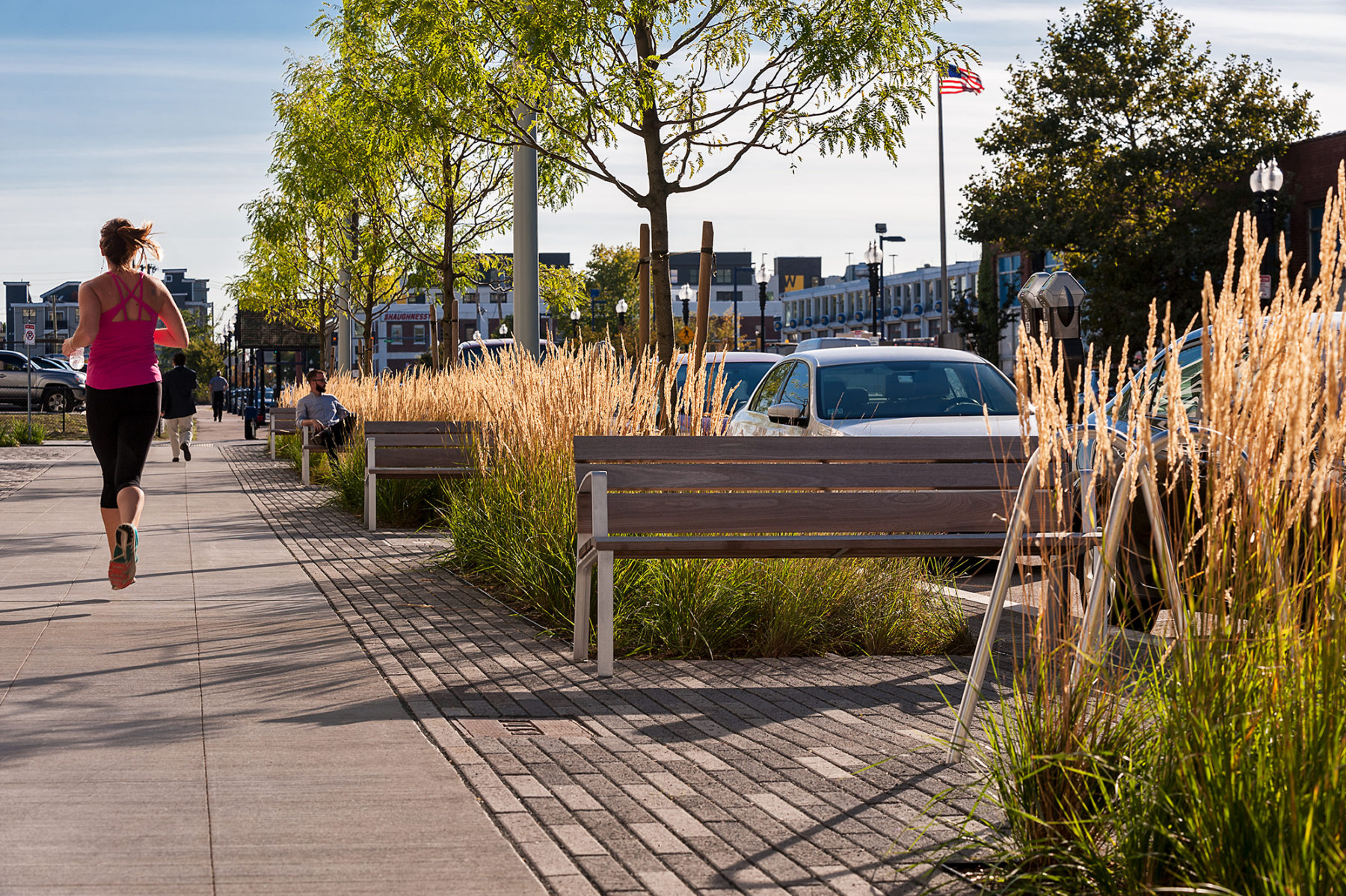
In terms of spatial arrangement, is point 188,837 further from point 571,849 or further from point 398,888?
point 571,849

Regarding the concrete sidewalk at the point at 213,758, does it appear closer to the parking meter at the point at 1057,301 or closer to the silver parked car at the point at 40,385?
the parking meter at the point at 1057,301

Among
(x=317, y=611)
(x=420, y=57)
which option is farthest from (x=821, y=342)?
(x=317, y=611)

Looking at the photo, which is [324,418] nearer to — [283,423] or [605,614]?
[283,423]

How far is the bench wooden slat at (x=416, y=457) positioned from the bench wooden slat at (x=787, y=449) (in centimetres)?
588

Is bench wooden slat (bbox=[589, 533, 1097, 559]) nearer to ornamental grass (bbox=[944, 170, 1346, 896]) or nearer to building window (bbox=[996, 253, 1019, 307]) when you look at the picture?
ornamental grass (bbox=[944, 170, 1346, 896])

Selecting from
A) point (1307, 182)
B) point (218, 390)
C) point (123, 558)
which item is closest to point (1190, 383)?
point (123, 558)

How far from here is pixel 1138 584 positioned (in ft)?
22.3

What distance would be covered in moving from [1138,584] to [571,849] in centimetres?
372

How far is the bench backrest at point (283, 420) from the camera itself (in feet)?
81.2

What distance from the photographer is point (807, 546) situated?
6.41 metres

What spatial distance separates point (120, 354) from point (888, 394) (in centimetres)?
574

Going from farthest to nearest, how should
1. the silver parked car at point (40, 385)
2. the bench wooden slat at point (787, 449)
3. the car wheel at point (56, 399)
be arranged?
the car wheel at point (56, 399) → the silver parked car at point (40, 385) → the bench wooden slat at point (787, 449)

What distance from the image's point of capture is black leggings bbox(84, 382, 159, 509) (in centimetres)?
784

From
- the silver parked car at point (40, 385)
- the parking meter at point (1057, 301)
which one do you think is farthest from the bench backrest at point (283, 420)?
the silver parked car at point (40, 385)
